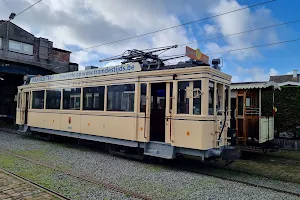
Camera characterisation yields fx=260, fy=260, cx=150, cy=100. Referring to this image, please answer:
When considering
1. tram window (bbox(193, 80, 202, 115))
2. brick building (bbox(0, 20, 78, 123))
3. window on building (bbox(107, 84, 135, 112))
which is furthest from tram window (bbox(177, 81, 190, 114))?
brick building (bbox(0, 20, 78, 123))

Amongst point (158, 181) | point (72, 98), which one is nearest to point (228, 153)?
point (158, 181)

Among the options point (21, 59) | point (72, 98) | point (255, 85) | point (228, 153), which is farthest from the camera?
point (21, 59)

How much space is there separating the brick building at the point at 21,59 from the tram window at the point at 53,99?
32.1 ft

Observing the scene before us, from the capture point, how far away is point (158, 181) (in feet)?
19.2

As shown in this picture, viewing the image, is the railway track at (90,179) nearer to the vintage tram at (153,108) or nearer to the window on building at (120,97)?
the vintage tram at (153,108)

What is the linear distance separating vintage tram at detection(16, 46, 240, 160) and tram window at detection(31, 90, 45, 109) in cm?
211

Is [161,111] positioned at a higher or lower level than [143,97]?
lower

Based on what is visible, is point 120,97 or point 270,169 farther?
point 120,97

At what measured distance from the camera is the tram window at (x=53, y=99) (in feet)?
35.8

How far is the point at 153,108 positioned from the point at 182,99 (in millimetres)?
1094

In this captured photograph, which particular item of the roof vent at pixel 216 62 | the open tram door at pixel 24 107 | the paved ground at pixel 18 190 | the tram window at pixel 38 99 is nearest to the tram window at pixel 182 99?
the roof vent at pixel 216 62

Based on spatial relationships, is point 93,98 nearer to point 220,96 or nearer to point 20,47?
point 220,96

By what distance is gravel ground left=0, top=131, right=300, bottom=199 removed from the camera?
5035mm

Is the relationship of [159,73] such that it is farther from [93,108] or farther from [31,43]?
[31,43]
